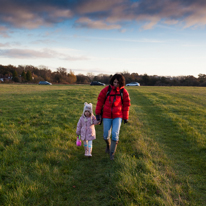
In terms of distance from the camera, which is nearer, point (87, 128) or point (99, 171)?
point (99, 171)

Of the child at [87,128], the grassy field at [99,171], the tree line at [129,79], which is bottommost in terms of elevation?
the grassy field at [99,171]

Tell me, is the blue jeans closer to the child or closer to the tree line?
the child

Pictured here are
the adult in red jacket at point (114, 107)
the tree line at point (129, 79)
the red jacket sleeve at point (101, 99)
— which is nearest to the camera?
the adult in red jacket at point (114, 107)

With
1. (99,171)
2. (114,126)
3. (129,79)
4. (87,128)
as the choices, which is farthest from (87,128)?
(129,79)

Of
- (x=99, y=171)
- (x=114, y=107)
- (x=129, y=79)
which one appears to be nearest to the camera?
(x=99, y=171)

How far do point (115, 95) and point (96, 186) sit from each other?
7.88 ft

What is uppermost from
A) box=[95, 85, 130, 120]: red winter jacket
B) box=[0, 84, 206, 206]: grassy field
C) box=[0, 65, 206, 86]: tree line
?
box=[0, 65, 206, 86]: tree line

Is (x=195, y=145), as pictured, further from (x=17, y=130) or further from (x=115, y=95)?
(x=17, y=130)

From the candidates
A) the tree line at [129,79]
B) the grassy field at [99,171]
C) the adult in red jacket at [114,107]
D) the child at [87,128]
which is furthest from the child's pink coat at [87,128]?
the tree line at [129,79]

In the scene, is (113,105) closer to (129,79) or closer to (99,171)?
(99,171)

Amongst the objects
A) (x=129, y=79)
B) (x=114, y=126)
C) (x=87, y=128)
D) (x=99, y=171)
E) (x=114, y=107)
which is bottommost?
(x=99, y=171)

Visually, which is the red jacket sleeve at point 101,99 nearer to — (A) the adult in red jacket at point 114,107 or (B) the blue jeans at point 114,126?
(A) the adult in red jacket at point 114,107

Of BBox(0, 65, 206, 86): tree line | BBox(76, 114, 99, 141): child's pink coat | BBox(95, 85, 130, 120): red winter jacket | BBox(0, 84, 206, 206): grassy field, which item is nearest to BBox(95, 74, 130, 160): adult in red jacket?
BBox(95, 85, 130, 120): red winter jacket

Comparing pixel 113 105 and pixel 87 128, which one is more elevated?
pixel 113 105
